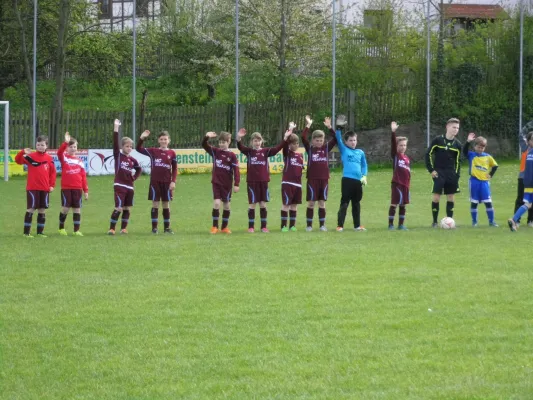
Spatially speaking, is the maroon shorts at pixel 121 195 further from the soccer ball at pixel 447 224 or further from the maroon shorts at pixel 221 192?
the soccer ball at pixel 447 224

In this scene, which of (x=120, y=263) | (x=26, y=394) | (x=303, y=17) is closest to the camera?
(x=26, y=394)

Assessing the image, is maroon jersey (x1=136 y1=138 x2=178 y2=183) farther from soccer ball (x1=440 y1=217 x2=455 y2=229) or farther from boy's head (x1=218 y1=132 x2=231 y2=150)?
soccer ball (x1=440 y1=217 x2=455 y2=229)

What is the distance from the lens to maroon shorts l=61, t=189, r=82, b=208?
17.4 meters

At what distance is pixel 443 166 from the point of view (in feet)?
60.9

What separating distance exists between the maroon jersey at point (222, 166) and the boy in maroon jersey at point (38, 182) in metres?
2.91

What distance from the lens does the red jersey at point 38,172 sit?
17016 mm

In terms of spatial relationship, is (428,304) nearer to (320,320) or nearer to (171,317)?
(320,320)

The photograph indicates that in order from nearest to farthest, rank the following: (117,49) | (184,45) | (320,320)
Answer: (320,320) < (117,49) < (184,45)

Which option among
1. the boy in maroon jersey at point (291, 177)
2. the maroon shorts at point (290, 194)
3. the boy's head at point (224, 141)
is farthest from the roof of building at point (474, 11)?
the boy's head at point (224, 141)

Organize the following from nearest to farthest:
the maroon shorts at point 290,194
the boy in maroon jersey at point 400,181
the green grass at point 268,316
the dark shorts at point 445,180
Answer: the green grass at point 268,316 < the maroon shorts at point 290,194 < the boy in maroon jersey at point 400,181 < the dark shorts at point 445,180

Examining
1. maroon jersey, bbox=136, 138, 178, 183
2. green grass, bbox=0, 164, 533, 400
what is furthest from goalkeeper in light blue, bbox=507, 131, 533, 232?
maroon jersey, bbox=136, 138, 178, 183

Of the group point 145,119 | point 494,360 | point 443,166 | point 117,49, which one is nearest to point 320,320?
point 494,360

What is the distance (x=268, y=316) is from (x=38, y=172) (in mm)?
8737

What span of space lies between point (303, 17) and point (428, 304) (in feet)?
122
